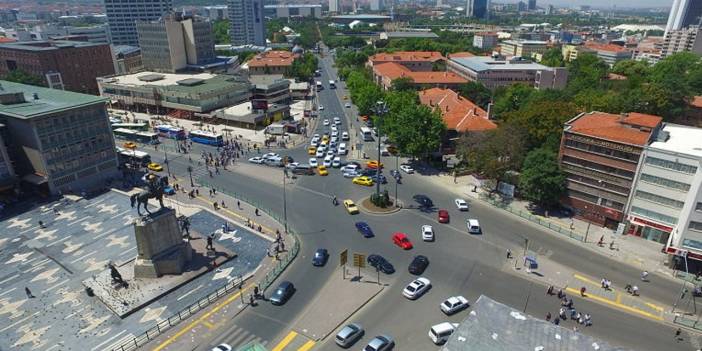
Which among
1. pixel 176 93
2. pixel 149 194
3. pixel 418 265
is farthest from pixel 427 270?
→ pixel 176 93

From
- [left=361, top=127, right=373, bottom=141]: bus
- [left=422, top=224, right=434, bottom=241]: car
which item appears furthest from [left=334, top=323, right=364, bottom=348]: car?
[left=361, top=127, right=373, bottom=141]: bus

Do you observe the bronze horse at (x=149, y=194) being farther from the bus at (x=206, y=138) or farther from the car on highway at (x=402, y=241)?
the bus at (x=206, y=138)

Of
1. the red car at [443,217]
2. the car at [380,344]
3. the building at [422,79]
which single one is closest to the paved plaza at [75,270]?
the car at [380,344]

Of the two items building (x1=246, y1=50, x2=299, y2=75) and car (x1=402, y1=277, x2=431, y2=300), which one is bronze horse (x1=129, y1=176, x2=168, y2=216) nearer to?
car (x1=402, y1=277, x2=431, y2=300)

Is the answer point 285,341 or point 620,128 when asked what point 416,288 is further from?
point 620,128

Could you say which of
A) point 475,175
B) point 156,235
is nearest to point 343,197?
point 475,175

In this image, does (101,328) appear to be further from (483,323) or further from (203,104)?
(203,104)
